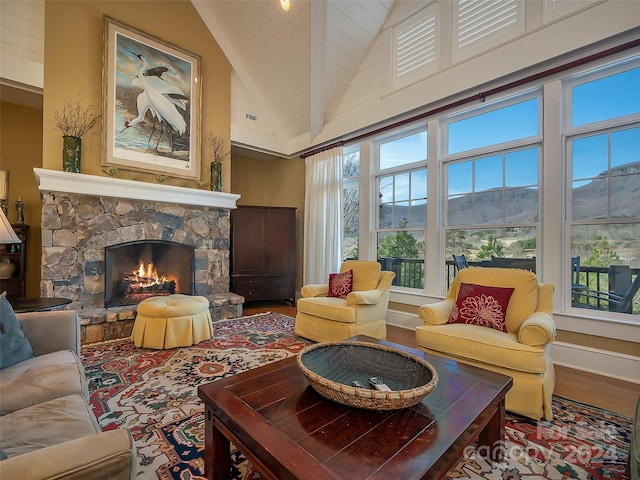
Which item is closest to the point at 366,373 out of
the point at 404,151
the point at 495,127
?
the point at 495,127

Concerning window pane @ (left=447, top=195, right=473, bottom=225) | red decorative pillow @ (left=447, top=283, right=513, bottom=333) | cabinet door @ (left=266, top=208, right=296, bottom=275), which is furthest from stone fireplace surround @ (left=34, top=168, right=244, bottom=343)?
window pane @ (left=447, top=195, right=473, bottom=225)

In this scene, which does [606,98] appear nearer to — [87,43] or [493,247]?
[493,247]

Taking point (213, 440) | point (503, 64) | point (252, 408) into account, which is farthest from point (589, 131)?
point (213, 440)

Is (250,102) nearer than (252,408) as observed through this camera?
No

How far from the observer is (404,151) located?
162 inches

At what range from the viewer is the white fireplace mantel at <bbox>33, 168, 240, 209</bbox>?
10.4 ft

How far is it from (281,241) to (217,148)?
1.75 m

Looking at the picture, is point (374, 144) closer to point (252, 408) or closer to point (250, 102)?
point (250, 102)

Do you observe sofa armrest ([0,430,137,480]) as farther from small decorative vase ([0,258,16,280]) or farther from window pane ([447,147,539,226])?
small decorative vase ([0,258,16,280])

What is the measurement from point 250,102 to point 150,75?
5.11 feet

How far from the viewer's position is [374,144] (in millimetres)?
4410

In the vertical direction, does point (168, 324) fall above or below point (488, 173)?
below

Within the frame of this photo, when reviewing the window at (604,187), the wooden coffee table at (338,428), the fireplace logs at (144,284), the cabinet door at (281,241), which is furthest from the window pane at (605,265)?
the fireplace logs at (144,284)

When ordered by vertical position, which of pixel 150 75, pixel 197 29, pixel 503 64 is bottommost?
pixel 503 64
